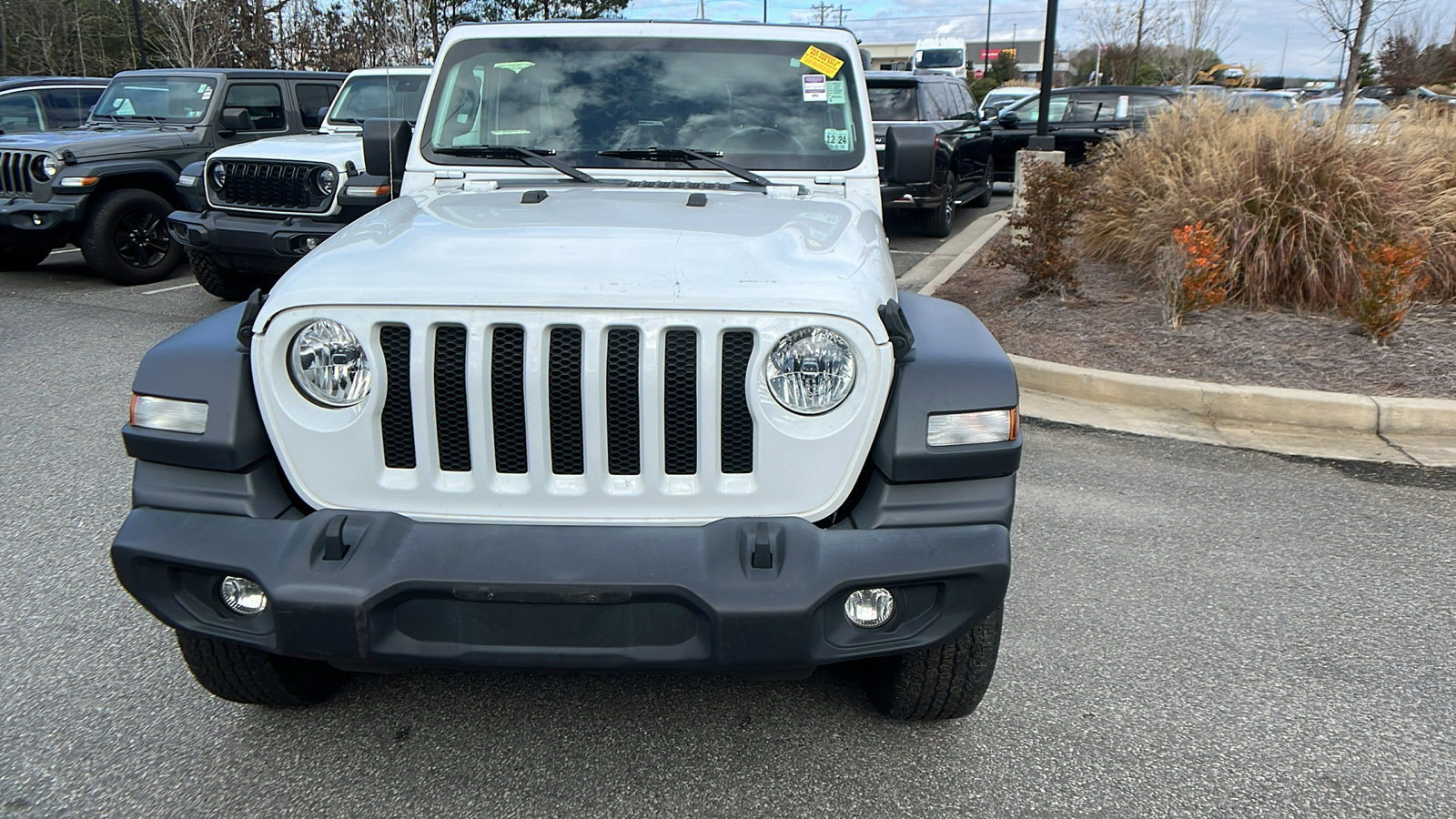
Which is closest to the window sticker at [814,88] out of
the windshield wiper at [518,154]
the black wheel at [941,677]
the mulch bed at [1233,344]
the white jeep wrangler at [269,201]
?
the windshield wiper at [518,154]

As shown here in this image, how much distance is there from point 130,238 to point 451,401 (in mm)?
A: 8821

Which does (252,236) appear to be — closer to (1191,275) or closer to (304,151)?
(304,151)

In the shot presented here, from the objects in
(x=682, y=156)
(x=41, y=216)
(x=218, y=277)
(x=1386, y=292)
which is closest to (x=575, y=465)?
(x=682, y=156)

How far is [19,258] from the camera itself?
1062 cm

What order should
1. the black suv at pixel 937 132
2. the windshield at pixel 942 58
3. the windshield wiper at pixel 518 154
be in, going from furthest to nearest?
the windshield at pixel 942 58 → the black suv at pixel 937 132 → the windshield wiper at pixel 518 154

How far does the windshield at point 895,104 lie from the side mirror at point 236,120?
20.8 feet

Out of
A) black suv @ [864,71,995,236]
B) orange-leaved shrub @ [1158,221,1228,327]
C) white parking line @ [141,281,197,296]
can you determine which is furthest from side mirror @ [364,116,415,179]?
black suv @ [864,71,995,236]

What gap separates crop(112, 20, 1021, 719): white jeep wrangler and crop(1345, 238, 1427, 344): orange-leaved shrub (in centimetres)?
458

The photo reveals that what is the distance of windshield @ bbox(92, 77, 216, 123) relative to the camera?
32.5 feet

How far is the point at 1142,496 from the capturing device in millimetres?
4504

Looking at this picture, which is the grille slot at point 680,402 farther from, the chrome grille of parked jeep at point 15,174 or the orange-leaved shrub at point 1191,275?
the chrome grille of parked jeep at point 15,174

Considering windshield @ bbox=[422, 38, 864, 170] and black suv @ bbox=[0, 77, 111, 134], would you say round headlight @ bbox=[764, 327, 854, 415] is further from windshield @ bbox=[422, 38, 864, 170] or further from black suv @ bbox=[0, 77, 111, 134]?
black suv @ bbox=[0, 77, 111, 134]

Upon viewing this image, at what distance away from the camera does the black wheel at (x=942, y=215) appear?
11.5 m

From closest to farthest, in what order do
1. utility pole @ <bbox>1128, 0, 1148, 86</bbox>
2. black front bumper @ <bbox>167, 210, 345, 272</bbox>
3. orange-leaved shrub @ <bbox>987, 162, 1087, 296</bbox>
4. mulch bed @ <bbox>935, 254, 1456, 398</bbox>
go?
mulch bed @ <bbox>935, 254, 1456, 398</bbox>, orange-leaved shrub @ <bbox>987, 162, 1087, 296</bbox>, black front bumper @ <bbox>167, 210, 345, 272</bbox>, utility pole @ <bbox>1128, 0, 1148, 86</bbox>
